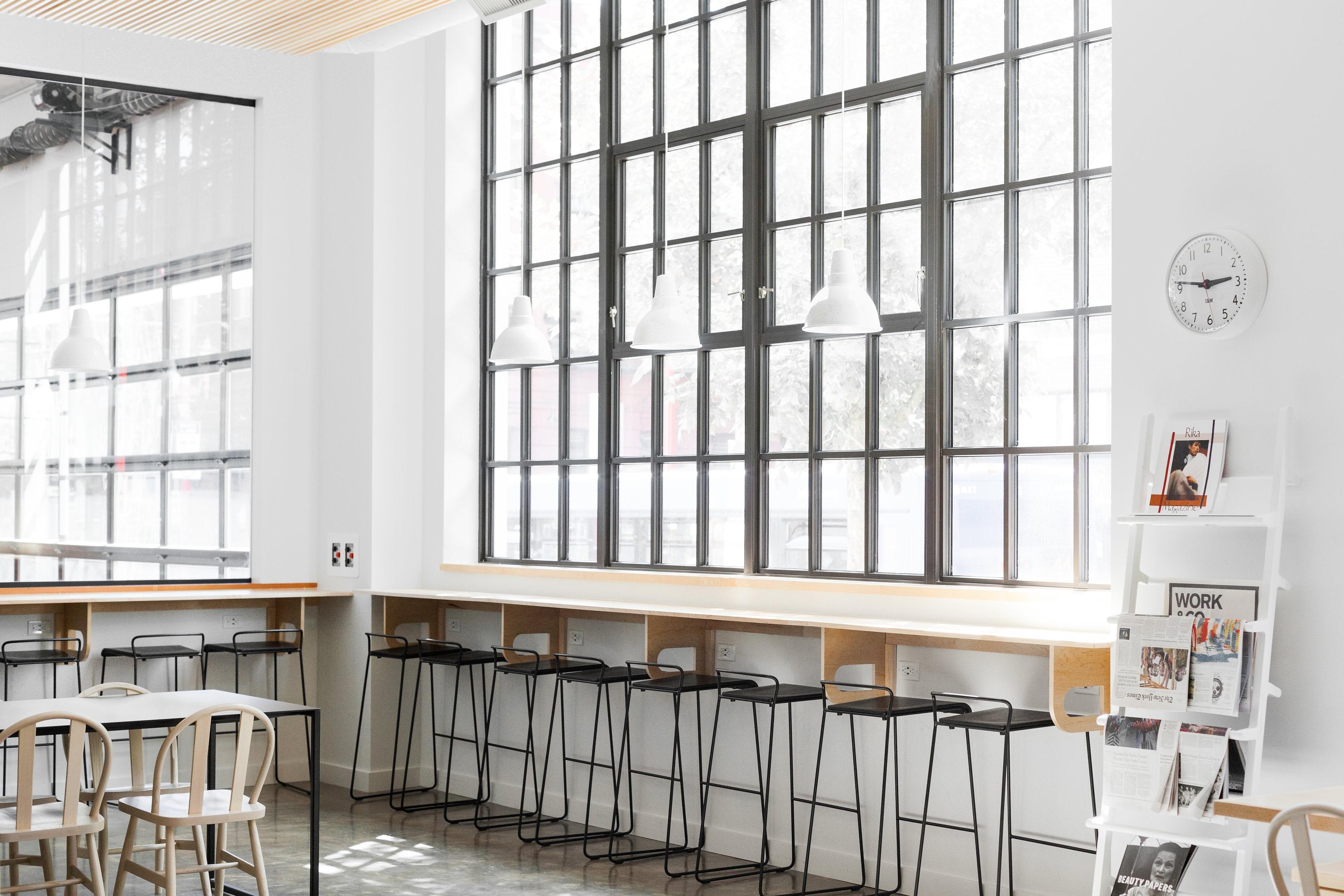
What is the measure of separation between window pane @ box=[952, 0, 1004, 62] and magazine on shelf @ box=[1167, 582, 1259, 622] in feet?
7.67

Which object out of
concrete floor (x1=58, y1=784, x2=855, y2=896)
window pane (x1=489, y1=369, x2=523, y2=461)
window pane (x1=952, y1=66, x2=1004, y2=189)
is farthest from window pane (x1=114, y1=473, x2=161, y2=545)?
window pane (x1=952, y1=66, x2=1004, y2=189)

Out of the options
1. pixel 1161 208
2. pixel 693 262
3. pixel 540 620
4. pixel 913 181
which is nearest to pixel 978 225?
pixel 913 181

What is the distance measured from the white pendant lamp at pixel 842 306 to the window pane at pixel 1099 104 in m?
0.95

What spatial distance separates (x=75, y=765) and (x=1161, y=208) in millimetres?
3777

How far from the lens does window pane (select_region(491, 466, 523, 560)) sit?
7.51 meters

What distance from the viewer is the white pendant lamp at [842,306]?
197 inches

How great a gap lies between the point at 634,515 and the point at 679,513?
314 mm

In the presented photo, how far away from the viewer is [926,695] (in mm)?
5285

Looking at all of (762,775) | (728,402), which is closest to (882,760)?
(762,775)

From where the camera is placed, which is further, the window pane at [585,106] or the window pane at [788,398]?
the window pane at [585,106]

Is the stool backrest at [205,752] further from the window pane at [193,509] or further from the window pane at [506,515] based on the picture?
the window pane at [193,509]

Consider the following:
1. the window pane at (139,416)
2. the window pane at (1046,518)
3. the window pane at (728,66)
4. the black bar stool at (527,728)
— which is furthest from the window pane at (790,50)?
the window pane at (139,416)

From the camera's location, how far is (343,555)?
7.66m

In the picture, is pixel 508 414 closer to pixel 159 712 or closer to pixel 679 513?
pixel 679 513
